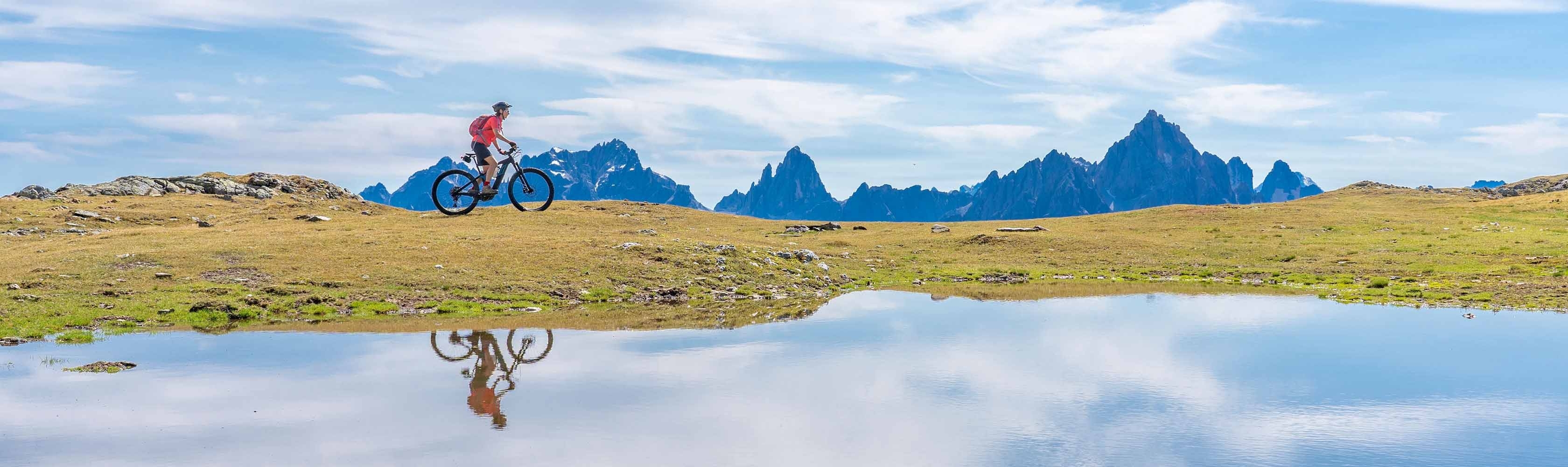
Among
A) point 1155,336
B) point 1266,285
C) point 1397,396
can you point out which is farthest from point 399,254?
point 1266,285

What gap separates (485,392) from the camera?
791 inches

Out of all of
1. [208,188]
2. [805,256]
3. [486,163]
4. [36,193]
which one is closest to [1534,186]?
[805,256]

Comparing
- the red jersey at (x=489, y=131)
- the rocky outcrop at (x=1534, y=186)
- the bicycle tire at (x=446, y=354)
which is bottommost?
the bicycle tire at (x=446, y=354)

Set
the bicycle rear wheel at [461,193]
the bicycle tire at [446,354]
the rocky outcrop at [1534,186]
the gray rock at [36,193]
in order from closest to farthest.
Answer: the bicycle tire at [446,354] < the bicycle rear wheel at [461,193] < the gray rock at [36,193] < the rocky outcrop at [1534,186]

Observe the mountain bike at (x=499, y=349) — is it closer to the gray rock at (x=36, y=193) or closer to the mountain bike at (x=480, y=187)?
the mountain bike at (x=480, y=187)

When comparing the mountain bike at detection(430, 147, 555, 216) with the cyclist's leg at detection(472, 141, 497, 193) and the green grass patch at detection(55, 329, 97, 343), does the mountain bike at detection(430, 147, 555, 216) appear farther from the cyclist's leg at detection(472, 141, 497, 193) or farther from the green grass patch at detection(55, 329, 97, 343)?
the green grass patch at detection(55, 329, 97, 343)

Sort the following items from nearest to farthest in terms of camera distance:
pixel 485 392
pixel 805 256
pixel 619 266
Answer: pixel 485 392 < pixel 619 266 < pixel 805 256

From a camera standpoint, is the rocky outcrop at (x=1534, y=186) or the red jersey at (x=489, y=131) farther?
the rocky outcrop at (x=1534, y=186)

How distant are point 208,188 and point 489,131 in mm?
86141

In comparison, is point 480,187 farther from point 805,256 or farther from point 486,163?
point 805,256

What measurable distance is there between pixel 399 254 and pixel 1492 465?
44282 millimetres

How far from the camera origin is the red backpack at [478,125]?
1198 inches

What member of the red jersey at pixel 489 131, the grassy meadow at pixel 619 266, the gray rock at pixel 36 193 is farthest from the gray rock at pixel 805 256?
the gray rock at pixel 36 193

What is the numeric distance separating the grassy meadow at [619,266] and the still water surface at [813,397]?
5.96 metres
